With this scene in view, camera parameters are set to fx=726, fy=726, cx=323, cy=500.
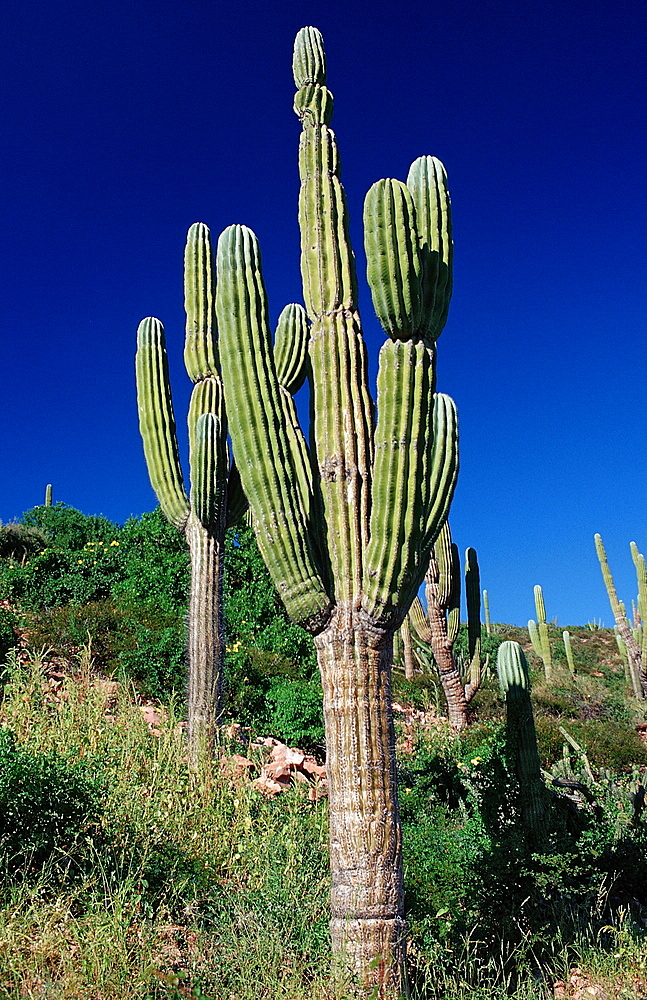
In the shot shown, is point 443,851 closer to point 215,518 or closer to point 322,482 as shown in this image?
point 322,482

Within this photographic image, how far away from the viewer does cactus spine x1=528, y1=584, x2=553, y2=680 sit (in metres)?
19.1

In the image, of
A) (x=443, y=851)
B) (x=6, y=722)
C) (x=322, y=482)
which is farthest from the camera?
(x=6, y=722)

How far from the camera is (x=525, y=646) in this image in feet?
88.6

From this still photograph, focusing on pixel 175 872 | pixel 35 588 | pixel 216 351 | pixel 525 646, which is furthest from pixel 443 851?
pixel 525 646

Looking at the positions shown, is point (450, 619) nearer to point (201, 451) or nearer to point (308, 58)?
point (201, 451)

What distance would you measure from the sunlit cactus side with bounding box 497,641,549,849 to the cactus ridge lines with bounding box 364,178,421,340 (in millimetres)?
2905

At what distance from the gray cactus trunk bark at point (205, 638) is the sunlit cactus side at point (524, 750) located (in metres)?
2.36

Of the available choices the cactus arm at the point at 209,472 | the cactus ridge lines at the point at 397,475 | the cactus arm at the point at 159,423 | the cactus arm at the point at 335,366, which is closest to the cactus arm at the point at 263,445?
the cactus arm at the point at 335,366

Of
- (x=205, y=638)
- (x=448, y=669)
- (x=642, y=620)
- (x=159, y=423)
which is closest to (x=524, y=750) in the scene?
(x=205, y=638)

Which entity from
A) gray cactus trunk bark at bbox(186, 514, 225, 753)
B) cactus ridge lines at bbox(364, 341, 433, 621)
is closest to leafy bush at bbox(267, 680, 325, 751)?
gray cactus trunk bark at bbox(186, 514, 225, 753)

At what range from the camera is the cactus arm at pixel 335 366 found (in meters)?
3.74

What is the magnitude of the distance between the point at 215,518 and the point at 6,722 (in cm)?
232

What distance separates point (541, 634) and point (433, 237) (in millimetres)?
17300

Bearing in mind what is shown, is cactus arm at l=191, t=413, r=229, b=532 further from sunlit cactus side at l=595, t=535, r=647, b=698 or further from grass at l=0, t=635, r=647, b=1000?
sunlit cactus side at l=595, t=535, r=647, b=698
